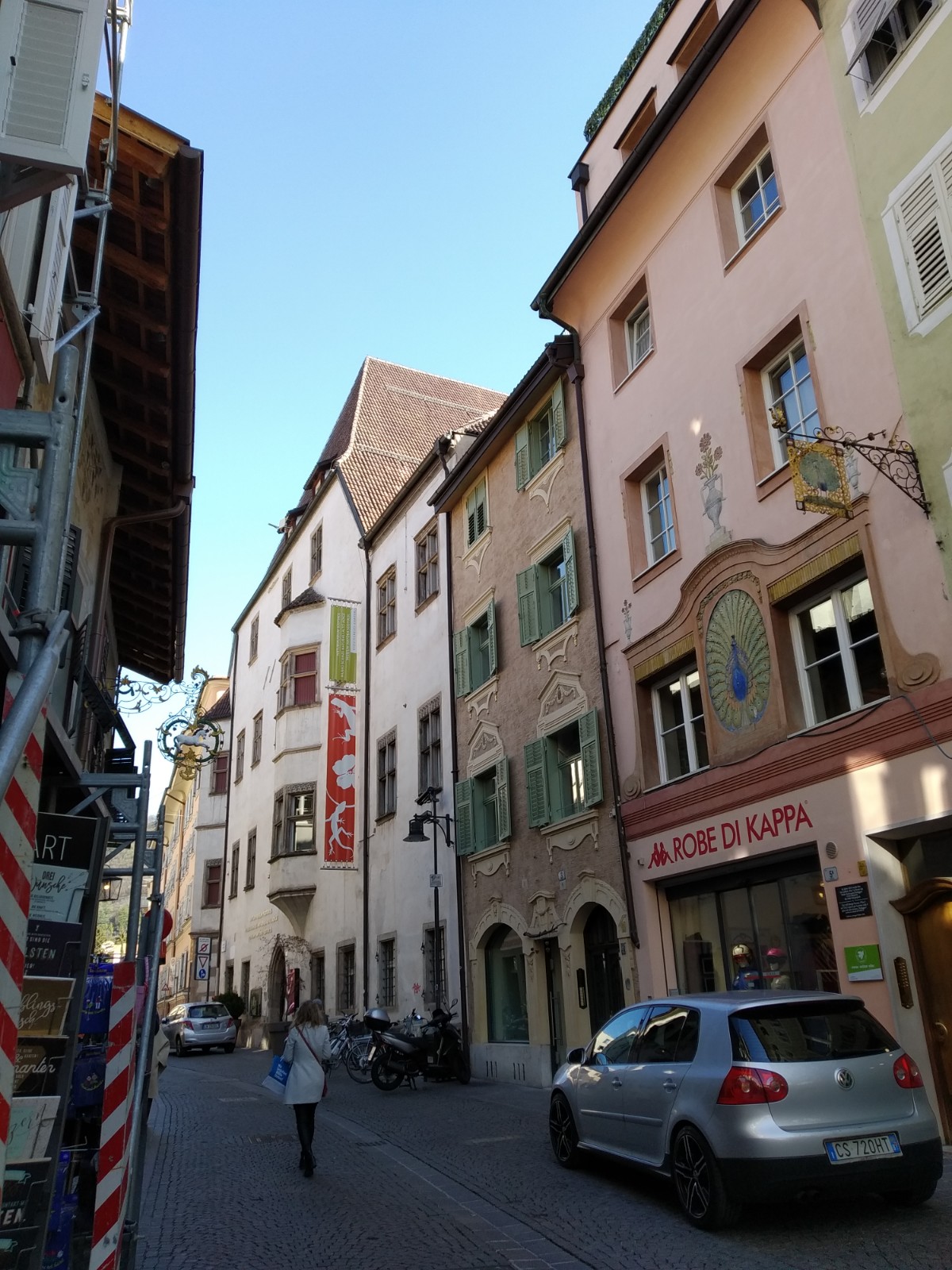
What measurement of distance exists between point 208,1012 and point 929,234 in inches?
1120

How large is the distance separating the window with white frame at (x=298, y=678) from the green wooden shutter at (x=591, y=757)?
15.4 meters

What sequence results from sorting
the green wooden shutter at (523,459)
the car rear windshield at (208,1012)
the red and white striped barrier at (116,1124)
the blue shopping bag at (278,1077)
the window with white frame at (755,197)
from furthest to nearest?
the car rear windshield at (208,1012), the green wooden shutter at (523,459), the window with white frame at (755,197), the blue shopping bag at (278,1077), the red and white striped barrier at (116,1124)

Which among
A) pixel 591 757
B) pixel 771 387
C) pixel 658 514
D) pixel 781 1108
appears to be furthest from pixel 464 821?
pixel 781 1108

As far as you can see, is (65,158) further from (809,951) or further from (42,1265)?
(809,951)

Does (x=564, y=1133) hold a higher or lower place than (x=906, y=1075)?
lower

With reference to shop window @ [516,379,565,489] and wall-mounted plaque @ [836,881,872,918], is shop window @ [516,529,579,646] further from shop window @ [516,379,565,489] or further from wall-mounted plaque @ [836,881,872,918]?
wall-mounted plaque @ [836,881,872,918]

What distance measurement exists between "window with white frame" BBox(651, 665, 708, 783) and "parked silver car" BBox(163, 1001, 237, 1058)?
21.4 m

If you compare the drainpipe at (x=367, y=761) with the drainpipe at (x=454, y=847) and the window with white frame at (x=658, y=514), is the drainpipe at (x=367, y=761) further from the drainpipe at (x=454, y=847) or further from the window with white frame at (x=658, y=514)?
the window with white frame at (x=658, y=514)

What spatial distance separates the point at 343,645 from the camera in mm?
27844

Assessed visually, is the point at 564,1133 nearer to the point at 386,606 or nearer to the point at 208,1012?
the point at 386,606

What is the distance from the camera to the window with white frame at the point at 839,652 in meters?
10.5

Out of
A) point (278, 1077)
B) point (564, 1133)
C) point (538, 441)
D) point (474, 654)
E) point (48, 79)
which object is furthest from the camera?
point (474, 654)

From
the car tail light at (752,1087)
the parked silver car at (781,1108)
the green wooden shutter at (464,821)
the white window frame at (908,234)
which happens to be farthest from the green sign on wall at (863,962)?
the green wooden shutter at (464,821)

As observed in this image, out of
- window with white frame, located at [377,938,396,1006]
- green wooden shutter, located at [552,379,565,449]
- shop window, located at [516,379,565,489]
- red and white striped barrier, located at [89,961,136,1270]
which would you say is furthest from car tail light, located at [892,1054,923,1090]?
window with white frame, located at [377,938,396,1006]
